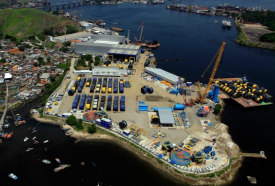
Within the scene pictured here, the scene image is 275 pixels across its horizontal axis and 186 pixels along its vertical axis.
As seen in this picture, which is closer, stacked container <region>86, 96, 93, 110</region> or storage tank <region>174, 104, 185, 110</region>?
stacked container <region>86, 96, 93, 110</region>

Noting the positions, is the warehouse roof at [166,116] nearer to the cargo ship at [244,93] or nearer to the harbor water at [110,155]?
the harbor water at [110,155]

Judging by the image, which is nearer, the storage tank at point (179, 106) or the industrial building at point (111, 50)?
the storage tank at point (179, 106)

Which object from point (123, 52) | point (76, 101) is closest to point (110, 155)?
point (76, 101)

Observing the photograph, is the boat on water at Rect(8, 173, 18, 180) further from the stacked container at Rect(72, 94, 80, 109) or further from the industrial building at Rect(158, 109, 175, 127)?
the industrial building at Rect(158, 109, 175, 127)

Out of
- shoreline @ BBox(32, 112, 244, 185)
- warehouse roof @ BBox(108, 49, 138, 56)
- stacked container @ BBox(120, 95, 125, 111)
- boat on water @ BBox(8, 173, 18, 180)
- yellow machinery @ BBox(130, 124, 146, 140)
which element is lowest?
boat on water @ BBox(8, 173, 18, 180)

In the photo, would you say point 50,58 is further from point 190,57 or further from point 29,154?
point 190,57

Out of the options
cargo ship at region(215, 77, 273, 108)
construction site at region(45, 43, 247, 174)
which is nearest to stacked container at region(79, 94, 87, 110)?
construction site at region(45, 43, 247, 174)

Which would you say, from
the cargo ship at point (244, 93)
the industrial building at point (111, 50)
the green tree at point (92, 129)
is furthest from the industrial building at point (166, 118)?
the industrial building at point (111, 50)

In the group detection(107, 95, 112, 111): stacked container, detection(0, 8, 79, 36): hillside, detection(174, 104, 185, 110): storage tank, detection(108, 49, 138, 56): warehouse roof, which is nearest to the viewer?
detection(107, 95, 112, 111): stacked container
